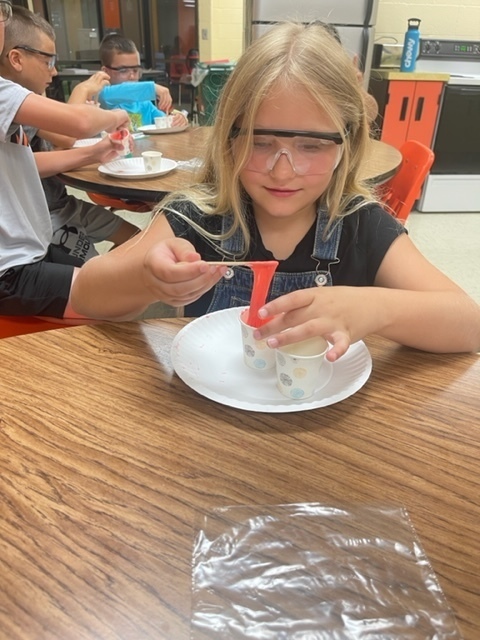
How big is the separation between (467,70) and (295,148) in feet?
12.8

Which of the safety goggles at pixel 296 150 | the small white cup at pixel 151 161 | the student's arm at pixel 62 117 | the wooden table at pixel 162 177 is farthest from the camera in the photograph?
the small white cup at pixel 151 161

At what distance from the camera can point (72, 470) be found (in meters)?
0.59

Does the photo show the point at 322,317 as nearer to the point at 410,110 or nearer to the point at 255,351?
the point at 255,351

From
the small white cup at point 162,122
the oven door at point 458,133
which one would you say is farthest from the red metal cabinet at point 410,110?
the small white cup at point 162,122

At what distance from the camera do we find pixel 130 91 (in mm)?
2656

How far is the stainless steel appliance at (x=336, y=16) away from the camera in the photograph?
11.7 ft

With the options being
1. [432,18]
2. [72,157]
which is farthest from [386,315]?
[432,18]

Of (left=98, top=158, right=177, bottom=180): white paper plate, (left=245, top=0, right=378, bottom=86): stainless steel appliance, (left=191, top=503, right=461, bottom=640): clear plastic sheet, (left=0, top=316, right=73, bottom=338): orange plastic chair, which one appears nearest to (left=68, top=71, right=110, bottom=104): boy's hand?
(left=98, top=158, right=177, bottom=180): white paper plate

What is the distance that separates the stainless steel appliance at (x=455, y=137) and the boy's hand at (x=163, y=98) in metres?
2.07

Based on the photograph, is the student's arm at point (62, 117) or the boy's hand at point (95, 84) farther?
the boy's hand at point (95, 84)

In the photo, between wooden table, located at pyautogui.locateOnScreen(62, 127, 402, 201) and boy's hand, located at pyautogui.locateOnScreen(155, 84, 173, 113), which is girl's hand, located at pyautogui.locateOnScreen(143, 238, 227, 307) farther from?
boy's hand, located at pyautogui.locateOnScreen(155, 84, 173, 113)

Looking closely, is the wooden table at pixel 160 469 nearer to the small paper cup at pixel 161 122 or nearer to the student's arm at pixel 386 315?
the student's arm at pixel 386 315

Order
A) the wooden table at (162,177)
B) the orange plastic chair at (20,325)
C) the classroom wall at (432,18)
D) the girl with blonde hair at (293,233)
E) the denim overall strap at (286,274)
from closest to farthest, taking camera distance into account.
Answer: the girl with blonde hair at (293,233)
the denim overall strap at (286,274)
the orange plastic chair at (20,325)
the wooden table at (162,177)
the classroom wall at (432,18)

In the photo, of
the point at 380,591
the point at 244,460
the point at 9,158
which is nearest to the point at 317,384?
the point at 244,460
